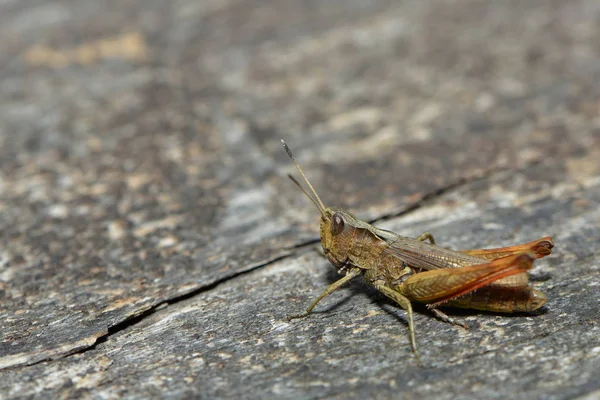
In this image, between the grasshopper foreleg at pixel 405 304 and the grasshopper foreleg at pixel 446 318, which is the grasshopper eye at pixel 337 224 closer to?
the grasshopper foreleg at pixel 405 304

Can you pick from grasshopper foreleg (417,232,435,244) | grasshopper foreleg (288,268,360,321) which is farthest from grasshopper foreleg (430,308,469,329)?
grasshopper foreleg (417,232,435,244)

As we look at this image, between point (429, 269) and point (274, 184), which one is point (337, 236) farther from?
point (274, 184)

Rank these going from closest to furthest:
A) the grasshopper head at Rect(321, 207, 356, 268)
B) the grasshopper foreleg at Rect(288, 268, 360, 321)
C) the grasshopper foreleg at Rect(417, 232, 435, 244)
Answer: the grasshopper foreleg at Rect(288, 268, 360, 321)
the grasshopper head at Rect(321, 207, 356, 268)
the grasshopper foreleg at Rect(417, 232, 435, 244)

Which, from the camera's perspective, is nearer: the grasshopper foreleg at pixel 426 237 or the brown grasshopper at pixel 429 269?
the brown grasshopper at pixel 429 269

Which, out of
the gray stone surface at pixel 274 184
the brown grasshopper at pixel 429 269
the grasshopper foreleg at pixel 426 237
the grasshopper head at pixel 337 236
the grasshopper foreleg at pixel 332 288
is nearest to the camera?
the gray stone surface at pixel 274 184

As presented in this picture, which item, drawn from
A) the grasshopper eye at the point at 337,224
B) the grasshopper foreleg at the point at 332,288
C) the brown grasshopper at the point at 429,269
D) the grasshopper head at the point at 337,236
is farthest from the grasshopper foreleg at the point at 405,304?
the grasshopper eye at the point at 337,224

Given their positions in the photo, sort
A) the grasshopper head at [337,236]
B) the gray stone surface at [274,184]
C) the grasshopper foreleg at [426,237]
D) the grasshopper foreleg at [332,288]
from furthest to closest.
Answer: the grasshopper foreleg at [426,237], the grasshopper head at [337,236], the grasshopper foreleg at [332,288], the gray stone surface at [274,184]

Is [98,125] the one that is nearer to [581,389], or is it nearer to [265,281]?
[265,281]

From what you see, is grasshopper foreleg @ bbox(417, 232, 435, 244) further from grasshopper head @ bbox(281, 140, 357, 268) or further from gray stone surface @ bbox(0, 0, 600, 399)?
grasshopper head @ bbox(281, 140, 357, 268)
